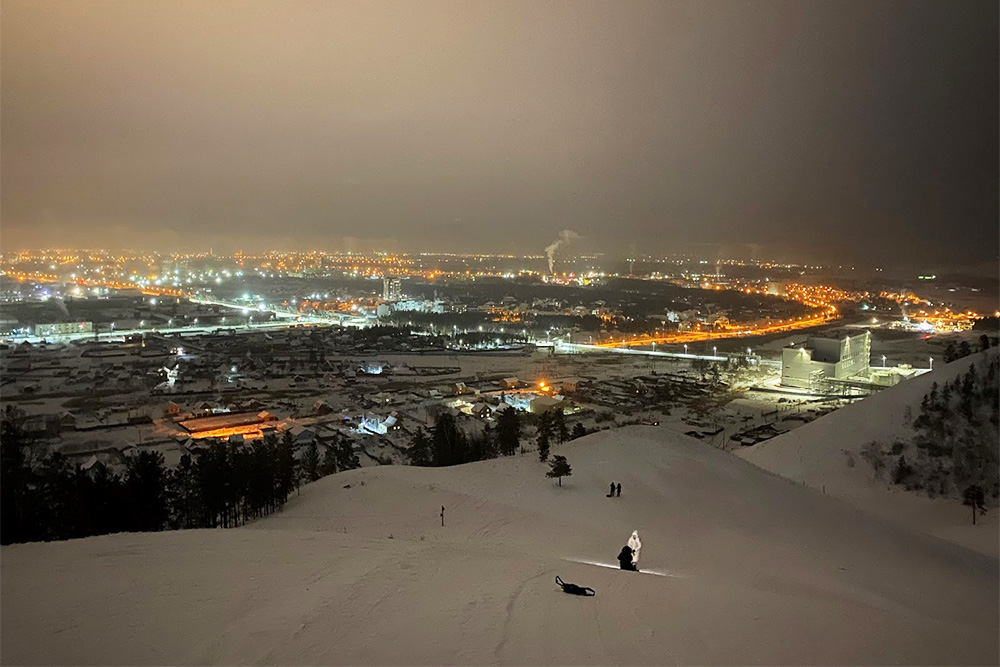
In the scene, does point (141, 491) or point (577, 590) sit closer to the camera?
point (577, 590)

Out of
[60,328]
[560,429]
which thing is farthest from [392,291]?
[560,429]

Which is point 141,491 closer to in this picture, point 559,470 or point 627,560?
point 559,470

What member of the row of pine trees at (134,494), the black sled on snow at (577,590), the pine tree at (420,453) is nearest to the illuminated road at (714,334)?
the pine tree at (420,453)

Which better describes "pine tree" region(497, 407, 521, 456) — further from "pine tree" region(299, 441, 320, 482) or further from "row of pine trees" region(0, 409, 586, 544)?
"pine tree" region(299, 441, 320, 482)

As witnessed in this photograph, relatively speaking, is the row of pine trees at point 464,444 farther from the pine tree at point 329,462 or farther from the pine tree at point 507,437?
the pine tree at point 329,462

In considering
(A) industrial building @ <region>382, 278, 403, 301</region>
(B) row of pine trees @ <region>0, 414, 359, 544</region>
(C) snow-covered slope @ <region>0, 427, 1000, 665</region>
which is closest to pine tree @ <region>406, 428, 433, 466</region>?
(B) row of pine trees @ <region>0, 414, 359, 544</region>
